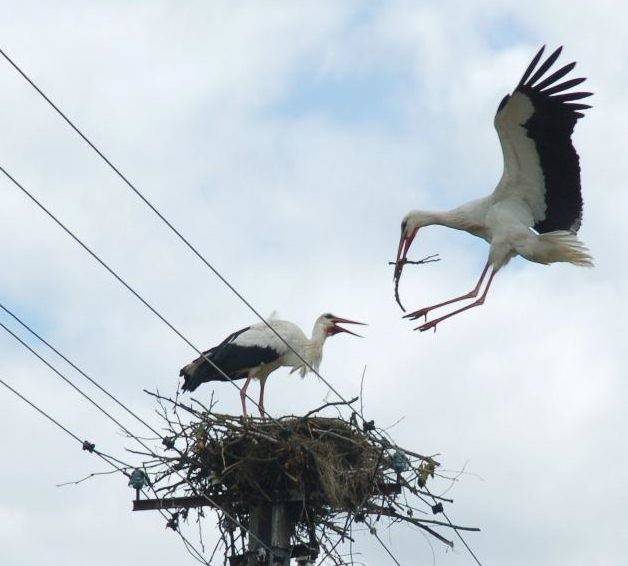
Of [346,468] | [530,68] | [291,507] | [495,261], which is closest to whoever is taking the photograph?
[291,507]

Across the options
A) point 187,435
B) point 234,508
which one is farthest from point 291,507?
point 187,435

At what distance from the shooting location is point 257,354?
1370 centimetres

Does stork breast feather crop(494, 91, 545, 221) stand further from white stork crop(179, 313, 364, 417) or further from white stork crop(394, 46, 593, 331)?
white stork crop(179, 313, 364, 417)

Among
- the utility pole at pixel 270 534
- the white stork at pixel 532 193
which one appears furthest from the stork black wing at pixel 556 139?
the utility pole at pixel 270 534

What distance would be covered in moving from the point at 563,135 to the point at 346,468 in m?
3.46

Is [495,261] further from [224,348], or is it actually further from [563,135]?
[224,348]

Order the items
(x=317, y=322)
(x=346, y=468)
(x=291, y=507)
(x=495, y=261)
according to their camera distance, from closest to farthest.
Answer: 1. (x=291, y=507)
2. (x=346, y=468)
3. (x=495, y=261)
4. (x=317, y=322)

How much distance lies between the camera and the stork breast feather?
1175 centimetres

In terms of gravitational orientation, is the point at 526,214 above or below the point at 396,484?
above

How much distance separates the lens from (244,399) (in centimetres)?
1395

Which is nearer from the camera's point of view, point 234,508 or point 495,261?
point 234,508

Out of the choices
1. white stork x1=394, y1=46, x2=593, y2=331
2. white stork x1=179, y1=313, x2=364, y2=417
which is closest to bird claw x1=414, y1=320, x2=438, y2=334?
white stork x1=394, y1=46, x2=593, y2=331

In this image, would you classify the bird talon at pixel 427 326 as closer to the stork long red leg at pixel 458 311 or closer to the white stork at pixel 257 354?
the stork long red leg at pixel 458 311

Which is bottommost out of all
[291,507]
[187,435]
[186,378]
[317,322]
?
[291,507]
